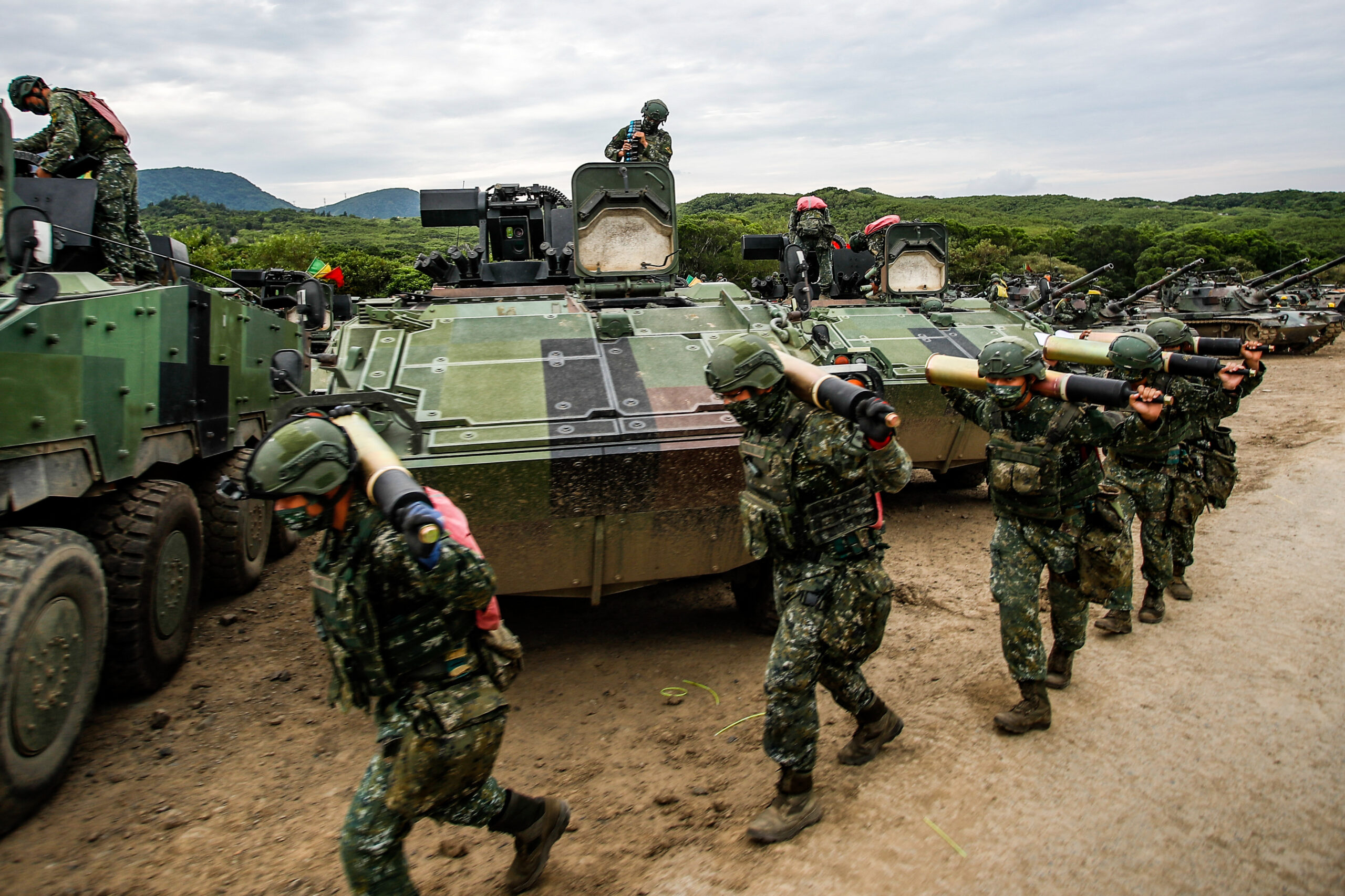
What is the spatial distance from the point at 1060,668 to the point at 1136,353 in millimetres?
1583

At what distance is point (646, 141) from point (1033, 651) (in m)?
7.13

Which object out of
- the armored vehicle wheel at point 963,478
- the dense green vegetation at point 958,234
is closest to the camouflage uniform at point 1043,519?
the armored vehicle wheel at point 963,478

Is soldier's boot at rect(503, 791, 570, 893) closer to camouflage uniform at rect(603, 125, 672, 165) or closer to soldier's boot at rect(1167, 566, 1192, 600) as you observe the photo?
soldier's boot at rect(1167, 566, 1192, 600)

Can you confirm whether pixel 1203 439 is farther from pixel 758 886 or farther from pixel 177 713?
pixel 177 713

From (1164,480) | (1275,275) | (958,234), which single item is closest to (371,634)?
(1164,480)

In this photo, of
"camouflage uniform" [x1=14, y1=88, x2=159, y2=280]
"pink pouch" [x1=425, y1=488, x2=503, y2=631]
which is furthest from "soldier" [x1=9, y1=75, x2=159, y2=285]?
"pink pouch" [x1=425, y1=488, x2=503, y2=631]

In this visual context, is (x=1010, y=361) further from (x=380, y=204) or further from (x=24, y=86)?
(x=380, y=204)

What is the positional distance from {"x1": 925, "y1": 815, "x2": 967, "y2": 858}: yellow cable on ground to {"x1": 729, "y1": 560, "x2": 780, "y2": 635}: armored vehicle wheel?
65.3 inches

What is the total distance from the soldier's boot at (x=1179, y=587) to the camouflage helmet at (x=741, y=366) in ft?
12.4

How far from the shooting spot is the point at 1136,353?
436 cm

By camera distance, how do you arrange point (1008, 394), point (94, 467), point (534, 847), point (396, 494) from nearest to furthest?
point (396, 494) → point (534, 847) → point (1008, 394) → point (94, 467)

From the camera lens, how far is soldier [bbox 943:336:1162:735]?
12.7ft

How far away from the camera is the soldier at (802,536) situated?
10.5 feet

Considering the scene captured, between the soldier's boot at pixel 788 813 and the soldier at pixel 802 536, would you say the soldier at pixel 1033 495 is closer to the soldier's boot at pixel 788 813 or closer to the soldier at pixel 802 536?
the soldier at pixel 802 536
